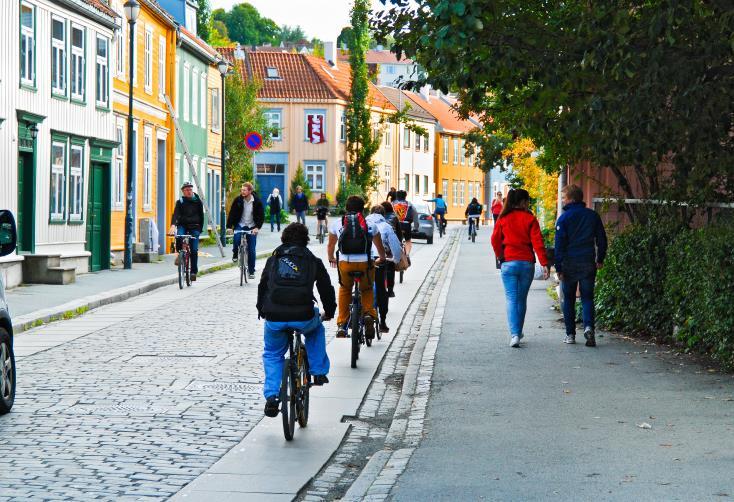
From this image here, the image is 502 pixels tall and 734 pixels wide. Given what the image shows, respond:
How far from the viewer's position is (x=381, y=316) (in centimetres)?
1611

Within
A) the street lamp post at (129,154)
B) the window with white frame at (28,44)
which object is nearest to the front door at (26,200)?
the window with white frame at (28,44)

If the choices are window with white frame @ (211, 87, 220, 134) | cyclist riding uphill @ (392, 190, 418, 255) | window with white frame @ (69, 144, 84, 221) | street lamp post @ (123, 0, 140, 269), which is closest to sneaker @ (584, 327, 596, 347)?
cyclist riding uphill @ (392, 190, 418, 255)

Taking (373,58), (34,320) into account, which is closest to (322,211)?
(34,320)

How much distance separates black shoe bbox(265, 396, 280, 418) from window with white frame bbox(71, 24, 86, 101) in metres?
20.2

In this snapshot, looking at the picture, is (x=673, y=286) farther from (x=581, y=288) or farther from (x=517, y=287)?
(x=517, y=287)

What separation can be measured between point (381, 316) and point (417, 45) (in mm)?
4410

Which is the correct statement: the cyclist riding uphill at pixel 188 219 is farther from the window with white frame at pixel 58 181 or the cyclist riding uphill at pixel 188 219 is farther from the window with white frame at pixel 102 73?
the window with white frame at pixel 102 73

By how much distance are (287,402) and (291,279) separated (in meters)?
0.86

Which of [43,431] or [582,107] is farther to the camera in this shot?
[582,107]

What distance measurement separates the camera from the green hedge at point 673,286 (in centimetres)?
1186

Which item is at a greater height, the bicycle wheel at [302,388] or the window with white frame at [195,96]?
the window with white frame at [195,96]

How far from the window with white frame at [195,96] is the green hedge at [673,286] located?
94.9 feet

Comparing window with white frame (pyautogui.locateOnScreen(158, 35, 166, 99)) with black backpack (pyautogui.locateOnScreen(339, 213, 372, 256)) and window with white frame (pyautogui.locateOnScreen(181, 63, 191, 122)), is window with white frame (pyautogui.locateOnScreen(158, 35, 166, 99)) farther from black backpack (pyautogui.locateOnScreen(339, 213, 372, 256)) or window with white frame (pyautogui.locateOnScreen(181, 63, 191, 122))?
black backpack (pyautogui.locateOnScreen(339, 213, 372, 256))

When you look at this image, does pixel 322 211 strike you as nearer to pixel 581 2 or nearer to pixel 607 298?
pixel 607 298
